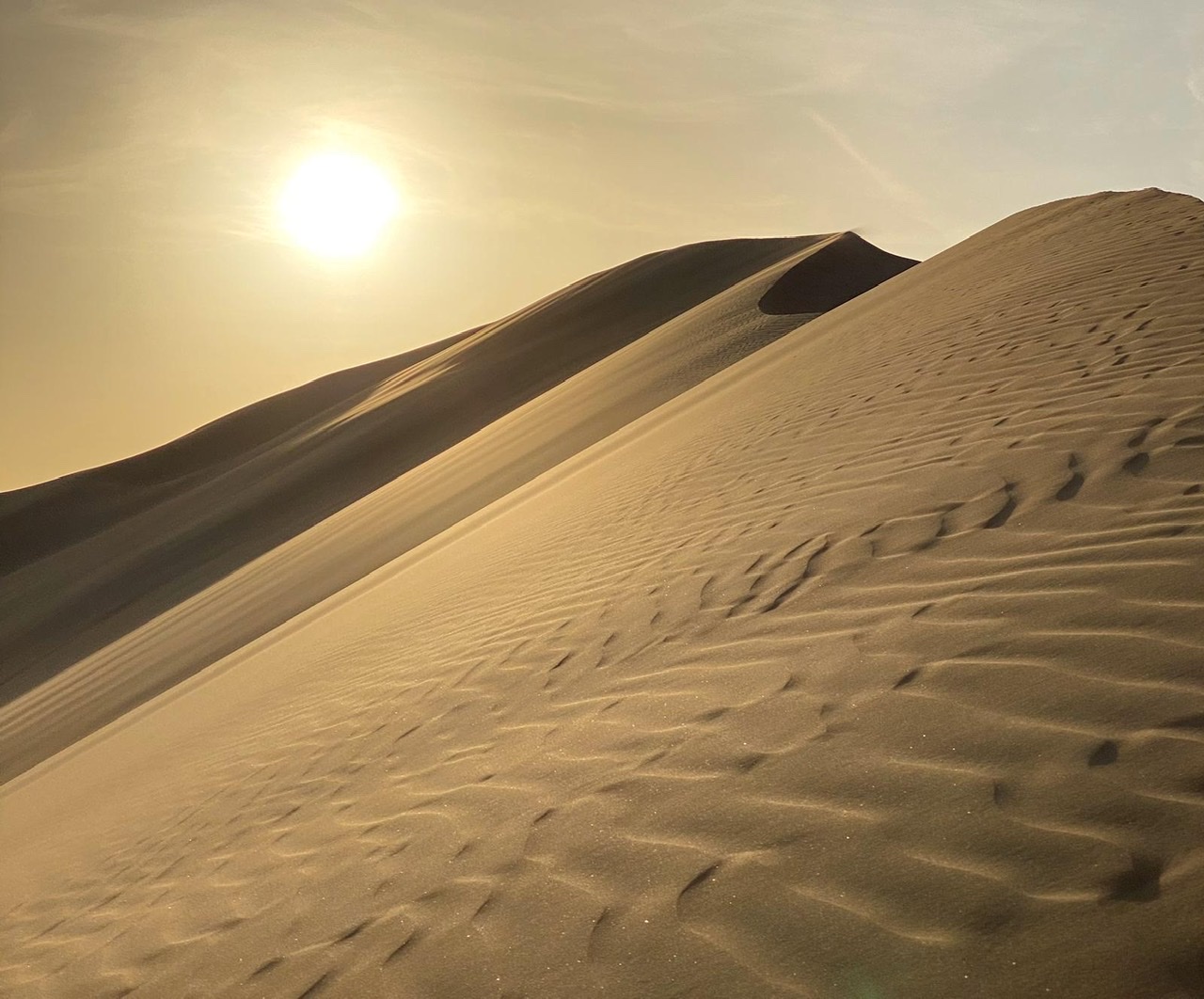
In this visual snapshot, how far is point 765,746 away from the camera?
271 cm

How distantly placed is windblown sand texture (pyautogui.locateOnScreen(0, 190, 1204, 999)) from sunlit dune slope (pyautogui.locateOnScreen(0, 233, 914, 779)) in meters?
4.16

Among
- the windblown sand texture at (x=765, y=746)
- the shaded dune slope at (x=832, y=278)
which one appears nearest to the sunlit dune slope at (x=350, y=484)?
the shaded dune slope at (x=832, y=278)

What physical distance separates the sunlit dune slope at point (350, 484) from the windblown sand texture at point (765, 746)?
4164 mm

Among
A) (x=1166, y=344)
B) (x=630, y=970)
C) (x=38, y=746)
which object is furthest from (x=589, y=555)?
(x=38, y=746)

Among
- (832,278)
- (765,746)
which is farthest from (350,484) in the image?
(765,746)

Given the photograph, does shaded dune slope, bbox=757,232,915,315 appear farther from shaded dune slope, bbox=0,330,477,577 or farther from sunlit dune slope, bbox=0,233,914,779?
shaded dune slope, bbox=0,330,477,577

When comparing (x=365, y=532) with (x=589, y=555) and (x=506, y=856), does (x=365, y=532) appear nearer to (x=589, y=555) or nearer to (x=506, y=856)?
(x=589, y=555)

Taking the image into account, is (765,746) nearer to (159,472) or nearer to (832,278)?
(832,278)

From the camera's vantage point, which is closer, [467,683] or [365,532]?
[467,683]

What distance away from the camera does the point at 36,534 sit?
109 feet

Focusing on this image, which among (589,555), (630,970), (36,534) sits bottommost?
(630,970)

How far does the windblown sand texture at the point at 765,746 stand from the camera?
6.38 feet

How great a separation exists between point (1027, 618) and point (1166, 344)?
3.34 metres

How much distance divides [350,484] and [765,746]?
63.6 ft
